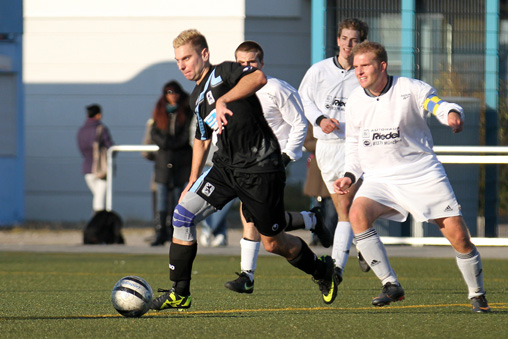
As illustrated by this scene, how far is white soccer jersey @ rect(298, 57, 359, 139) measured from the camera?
9.14m

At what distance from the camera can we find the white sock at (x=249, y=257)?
7.90 meters

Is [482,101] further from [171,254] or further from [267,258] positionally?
[171,254]

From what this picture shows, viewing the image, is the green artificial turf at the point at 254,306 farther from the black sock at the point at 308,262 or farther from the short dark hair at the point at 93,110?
the short dark hair at the point at 93,110

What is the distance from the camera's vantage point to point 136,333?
5863mm

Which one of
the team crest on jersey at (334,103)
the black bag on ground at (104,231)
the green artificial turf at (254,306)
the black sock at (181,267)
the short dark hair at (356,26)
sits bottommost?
the black bag on ground at (104,231)

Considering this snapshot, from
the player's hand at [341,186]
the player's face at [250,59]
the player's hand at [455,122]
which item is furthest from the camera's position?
the player's face at [250,59]

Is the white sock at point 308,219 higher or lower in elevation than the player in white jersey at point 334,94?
lower

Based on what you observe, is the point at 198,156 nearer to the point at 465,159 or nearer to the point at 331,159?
the point at 331,159

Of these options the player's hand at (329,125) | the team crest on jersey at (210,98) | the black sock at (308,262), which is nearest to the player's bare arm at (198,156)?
the team crest on jersey at (210,98)

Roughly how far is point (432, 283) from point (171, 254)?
342 centimetres

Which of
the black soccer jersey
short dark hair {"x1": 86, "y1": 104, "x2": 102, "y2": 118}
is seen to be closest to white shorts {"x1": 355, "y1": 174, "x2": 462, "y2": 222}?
the black soccer jersey

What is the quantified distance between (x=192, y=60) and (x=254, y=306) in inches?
72.9

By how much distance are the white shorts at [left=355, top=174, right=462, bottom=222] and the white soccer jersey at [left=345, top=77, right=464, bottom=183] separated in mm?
59

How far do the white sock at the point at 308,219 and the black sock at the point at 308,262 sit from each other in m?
1.04
